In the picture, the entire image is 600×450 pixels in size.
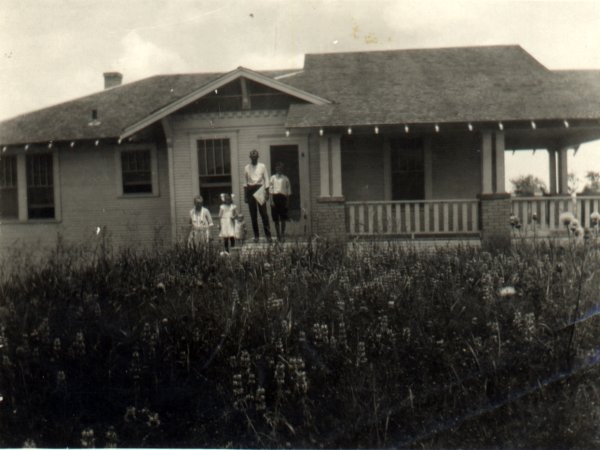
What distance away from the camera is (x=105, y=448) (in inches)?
145

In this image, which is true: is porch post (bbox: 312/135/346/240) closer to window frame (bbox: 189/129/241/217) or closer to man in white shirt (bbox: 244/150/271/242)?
man in white shirt (bbox: 244/150/271/242)

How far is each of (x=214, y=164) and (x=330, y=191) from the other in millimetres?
3391

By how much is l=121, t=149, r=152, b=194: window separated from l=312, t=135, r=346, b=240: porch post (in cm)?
551

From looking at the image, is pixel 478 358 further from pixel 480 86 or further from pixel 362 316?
pixel 480 86

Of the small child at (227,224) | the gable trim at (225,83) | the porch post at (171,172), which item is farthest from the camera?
the porch post at (171,172)

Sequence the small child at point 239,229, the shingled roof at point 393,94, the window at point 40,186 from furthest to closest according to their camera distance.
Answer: the window at point 40,186
the shingled roof at point 393,94
the small child at point 239,229

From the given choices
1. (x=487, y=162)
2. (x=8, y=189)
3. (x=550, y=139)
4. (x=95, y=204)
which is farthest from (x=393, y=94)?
(x=8, y=189)

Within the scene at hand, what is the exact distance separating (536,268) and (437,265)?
109 cm

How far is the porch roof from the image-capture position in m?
12.6

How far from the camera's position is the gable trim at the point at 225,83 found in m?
13.7

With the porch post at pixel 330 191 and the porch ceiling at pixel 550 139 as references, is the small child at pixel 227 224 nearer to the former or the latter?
the porch post at pixel 330 191

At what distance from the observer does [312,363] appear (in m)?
4.51

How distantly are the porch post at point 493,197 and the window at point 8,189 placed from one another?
13238 millimetres

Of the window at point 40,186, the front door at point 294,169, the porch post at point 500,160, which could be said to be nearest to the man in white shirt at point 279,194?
the front door at point 294,169
